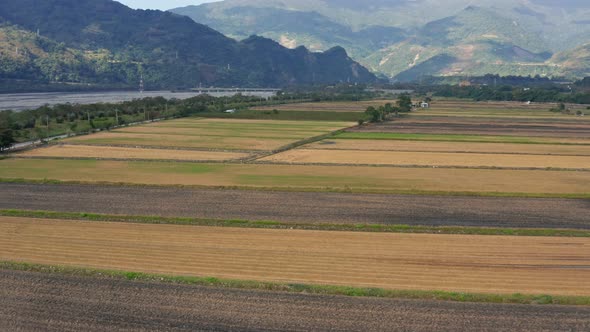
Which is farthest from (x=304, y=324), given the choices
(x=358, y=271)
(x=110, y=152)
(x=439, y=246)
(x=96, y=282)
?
(x=110, y=152)

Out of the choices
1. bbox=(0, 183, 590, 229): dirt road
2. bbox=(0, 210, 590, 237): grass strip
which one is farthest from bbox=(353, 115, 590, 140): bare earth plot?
bbox=(0, 210, 590, 237): grass strip

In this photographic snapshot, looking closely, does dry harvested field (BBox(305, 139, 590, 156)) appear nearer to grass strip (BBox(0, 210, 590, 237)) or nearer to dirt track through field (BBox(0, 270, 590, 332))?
grass strip (BBox(0, 210, 590, 237))

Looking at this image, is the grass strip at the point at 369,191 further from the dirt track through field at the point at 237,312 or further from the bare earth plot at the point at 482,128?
the bare earth plot at the point at 482,128

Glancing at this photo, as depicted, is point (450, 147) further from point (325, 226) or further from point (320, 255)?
point (320, 255)

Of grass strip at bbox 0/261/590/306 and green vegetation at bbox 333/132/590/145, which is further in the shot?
green vegetation at bbox 333/132/590/145

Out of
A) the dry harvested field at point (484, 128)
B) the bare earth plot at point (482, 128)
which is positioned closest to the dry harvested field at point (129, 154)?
the dry harvested field at point (484, 128)

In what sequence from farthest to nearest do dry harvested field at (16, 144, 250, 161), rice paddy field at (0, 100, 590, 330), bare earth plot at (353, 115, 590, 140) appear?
bare earth plot at (353, 115, 590, 140)
dry harvested field at (16, 144, 250, 161)
rice paddy field at (0, 100, 590, 330)

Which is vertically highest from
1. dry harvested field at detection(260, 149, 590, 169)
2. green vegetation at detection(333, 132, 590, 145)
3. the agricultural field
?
the agricultural field
